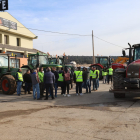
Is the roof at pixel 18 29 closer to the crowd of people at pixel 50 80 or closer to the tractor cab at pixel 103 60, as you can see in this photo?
the tractor cab at pixel 103 60

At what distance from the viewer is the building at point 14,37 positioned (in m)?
29.1

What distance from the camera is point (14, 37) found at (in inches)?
1276

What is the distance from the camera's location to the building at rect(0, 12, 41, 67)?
2909 centimetres

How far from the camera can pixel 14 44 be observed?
32594mm

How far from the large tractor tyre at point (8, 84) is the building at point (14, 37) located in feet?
51.4

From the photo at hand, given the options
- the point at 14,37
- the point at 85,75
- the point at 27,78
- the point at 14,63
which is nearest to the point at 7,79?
the point at 27,78

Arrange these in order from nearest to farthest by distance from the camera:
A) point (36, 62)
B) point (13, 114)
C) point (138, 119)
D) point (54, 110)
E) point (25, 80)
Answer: point (138, 119), point (13, 114), point (54, 110), point (25, 80), point (36, 62)

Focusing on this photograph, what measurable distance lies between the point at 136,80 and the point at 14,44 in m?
27.4

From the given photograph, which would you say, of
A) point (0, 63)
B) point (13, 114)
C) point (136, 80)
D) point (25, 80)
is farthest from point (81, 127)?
point (0, 63)

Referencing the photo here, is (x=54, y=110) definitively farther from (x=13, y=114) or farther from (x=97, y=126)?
(x=97, y=126)

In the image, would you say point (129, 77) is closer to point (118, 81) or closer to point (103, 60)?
A: point (118, 81)

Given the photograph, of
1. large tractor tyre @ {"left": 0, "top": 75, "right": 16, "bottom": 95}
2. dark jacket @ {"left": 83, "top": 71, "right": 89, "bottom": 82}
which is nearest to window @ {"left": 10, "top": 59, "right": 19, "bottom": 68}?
large tractor tyre @ {"left": 0, "top": 75, "right": 16, "bottom": 95}

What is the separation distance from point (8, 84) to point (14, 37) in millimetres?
22278

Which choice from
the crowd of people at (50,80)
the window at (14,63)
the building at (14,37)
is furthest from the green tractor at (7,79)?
the building at (14,37)
